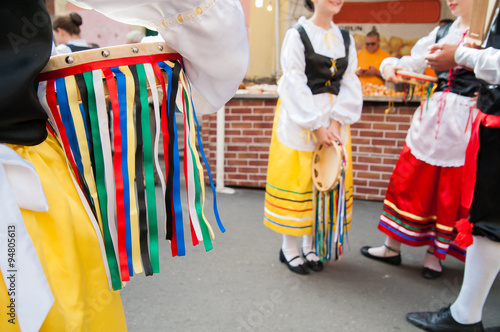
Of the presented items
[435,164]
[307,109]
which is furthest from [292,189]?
[435,164]

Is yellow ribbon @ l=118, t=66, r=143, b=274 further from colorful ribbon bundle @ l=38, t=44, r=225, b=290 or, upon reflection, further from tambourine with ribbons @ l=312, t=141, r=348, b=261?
tambourine with ribbons @ l=312, t=141, r=348, b=261

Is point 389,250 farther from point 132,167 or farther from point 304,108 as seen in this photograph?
point 132,167

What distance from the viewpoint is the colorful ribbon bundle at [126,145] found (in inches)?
33.6

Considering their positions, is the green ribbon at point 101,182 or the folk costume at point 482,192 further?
the folk costume at point 482,192

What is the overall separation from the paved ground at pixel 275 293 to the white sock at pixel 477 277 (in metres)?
0.28

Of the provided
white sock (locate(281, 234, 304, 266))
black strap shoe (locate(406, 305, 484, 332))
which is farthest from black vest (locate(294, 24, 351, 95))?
black strap shoe (locate(406, 305, 484, 332))

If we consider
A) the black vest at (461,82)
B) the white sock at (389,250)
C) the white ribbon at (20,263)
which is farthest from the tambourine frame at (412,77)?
the white ribbon at (20,263)

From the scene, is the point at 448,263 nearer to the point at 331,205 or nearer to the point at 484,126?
the point at 331,205

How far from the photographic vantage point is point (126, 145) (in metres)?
0.91

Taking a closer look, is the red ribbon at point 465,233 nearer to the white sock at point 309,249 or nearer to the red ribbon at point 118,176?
the white sock at point 309,249

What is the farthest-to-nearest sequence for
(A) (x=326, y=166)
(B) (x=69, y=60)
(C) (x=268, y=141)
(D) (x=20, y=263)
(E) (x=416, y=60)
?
(C) (x=268, y=141)
(E) (x=416, y=60)
(A) (x=326, y=166)
(B) (x=69, y=60)
(D) (x=20, y=263)

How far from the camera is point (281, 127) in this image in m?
2.38

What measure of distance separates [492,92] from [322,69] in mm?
893

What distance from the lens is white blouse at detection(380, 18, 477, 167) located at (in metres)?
2.20
